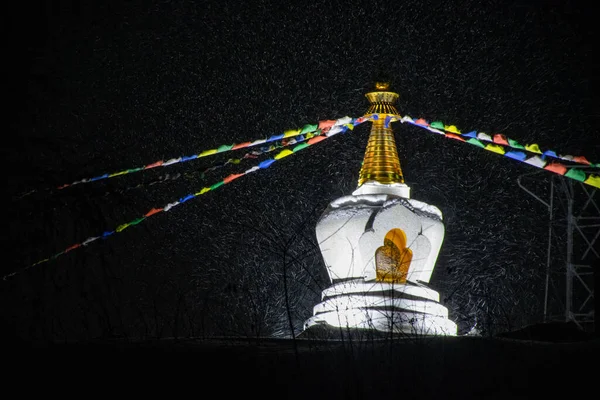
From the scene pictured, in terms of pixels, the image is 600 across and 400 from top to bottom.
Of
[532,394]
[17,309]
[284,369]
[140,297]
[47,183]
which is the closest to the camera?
[532,394]

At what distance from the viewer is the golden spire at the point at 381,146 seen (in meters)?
19.7

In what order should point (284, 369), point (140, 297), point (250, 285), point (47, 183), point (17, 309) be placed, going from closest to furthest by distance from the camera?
point (284, 369)
point (47, 183)
point (17, 309)
point (140, 297)
point (250, 285)

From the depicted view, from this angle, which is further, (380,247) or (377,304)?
(380,247)

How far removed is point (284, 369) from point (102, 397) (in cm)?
144

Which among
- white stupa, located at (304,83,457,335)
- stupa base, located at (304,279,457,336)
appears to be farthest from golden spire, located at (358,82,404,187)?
stupa base, located at (304,279,457,336)

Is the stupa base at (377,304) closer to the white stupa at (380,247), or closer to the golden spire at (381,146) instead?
the white stupa at (380,247)

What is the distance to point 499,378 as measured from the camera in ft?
23.1

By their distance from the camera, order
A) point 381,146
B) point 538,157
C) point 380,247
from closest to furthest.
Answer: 1. point 538,157
2. point 380,247
3. point 381,146

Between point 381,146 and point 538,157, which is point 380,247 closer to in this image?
point 381,146

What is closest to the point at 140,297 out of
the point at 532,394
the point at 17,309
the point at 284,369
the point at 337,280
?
the point at 337,280

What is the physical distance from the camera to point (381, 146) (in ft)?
65.4

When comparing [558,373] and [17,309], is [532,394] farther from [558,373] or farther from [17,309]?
[17,309]

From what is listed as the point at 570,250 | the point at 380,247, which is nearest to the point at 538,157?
the point at 570,250

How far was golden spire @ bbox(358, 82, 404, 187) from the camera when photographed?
19734 millimetres
